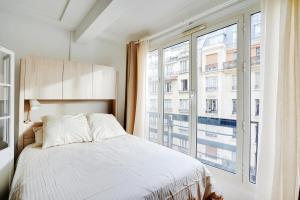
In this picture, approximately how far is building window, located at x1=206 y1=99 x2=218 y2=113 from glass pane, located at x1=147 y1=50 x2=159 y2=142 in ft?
3.37

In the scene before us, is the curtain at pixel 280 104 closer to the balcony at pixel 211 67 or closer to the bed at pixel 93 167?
the bed at pixel 93 167

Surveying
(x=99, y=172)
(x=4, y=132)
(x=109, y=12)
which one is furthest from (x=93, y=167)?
(x=109, y=12)

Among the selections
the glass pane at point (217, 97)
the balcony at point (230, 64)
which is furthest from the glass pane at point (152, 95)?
the balcony at point (230, 64)

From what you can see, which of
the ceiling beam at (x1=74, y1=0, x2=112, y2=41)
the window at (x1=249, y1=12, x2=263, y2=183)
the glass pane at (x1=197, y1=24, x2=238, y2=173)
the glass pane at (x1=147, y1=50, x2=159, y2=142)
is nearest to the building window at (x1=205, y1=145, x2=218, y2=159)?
the glass pane at (x1=197, y1=24, x2=238, y2=173)

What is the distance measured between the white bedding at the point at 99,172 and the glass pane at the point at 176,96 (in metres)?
0.81

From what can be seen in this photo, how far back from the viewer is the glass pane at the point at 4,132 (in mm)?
1707

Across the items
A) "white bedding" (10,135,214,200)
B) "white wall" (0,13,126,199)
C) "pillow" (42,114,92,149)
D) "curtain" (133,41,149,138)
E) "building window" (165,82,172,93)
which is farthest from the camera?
"curtain" (133,41,149,138)

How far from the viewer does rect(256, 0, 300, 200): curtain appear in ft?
4.36

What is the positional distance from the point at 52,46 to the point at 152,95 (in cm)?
183

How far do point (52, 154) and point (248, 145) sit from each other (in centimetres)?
209

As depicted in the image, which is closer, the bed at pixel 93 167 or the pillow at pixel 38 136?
the bed at pixel 93 167

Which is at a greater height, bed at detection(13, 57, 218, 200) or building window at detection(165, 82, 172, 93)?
building window at detection(165, 82, 172, 93)

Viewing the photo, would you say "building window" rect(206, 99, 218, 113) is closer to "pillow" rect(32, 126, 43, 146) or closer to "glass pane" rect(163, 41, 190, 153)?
"glass pane" rect(163, 41, 190, 153)

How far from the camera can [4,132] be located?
1743 millimetres
